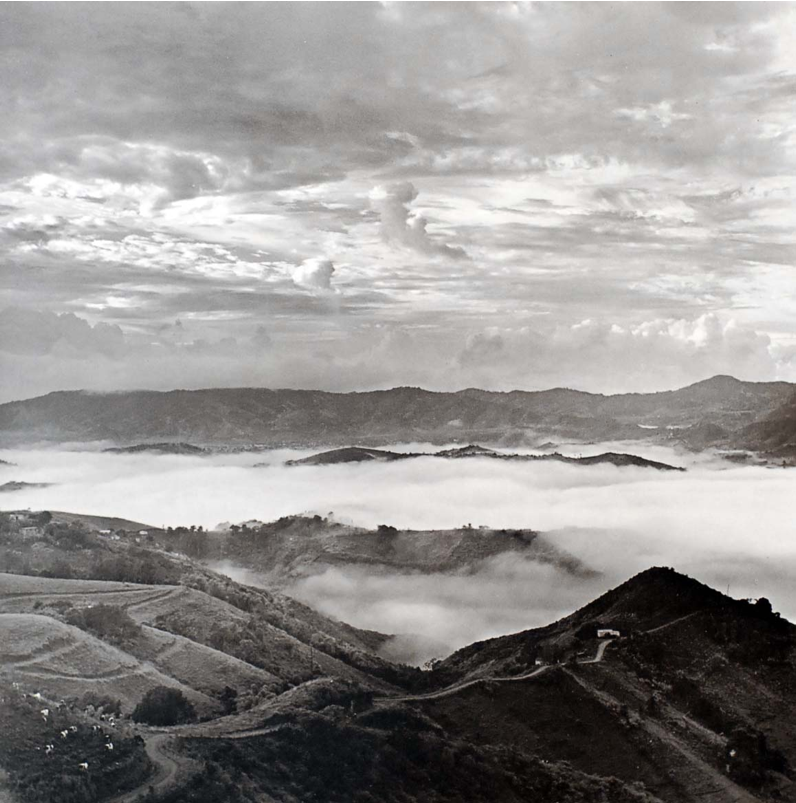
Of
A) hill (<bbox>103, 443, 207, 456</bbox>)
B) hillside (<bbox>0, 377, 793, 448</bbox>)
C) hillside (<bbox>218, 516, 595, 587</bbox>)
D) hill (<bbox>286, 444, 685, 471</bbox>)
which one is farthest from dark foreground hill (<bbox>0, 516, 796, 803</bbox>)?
hill (<bbox>103, 443, 207, 456</bbox>)

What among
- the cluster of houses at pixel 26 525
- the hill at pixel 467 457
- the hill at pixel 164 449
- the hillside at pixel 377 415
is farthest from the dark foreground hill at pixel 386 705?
the hill at pixel 164 449

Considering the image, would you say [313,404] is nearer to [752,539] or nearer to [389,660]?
[389,660]

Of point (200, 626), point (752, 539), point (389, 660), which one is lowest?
point (389, 660)

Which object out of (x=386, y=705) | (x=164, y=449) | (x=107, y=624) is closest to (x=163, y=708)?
(x=107, y=624)

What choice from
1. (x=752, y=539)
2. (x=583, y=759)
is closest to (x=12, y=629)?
(x=583, y=759)

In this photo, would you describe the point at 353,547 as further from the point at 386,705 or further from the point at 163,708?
the point at 163,708

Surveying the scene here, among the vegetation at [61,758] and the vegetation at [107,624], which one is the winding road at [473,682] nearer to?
the vegetation at [107,624]
